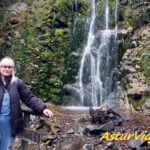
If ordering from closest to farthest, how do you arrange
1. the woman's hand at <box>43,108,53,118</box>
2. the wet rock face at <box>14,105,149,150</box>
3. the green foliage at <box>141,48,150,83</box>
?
the woman's hand at <box>43,108,53,118</box>
the wet rock face at <box>14,105,149,150</box>
the green foliage at <box>141,48,150,83</box>

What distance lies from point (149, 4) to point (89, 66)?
3179 millimetres

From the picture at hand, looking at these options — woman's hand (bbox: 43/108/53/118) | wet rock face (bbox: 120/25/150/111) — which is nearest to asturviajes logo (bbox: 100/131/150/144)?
wet rock face (bbox: 120/25/150/111)

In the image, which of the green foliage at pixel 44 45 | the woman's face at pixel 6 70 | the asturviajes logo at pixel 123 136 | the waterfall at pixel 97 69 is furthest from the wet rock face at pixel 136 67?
the woman's face at pixel 6 70

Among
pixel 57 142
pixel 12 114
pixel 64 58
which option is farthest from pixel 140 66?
pixel 12 114

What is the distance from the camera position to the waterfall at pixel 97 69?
12.5m

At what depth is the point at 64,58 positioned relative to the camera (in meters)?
13.5

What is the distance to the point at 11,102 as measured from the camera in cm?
440

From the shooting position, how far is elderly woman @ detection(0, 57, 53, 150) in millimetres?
4402

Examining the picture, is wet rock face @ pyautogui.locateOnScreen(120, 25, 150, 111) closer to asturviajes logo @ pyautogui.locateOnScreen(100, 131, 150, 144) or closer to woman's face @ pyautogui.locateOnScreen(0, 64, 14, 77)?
asturviajes logo @ pyautogui.locateOnScreen(100, 131, 150, 144)

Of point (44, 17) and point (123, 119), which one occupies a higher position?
point (44, 17)

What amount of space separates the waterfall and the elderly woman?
26.1ft

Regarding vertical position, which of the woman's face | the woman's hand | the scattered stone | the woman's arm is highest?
the woman's face

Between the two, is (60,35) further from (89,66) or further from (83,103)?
(83,103)

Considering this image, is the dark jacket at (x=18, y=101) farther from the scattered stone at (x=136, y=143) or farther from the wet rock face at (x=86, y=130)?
the scattered stone at (x=136, y=143)
